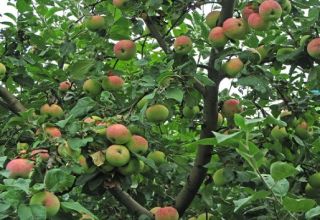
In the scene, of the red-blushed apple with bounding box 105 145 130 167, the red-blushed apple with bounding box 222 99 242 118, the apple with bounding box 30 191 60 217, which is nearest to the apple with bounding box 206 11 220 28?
the red-blushed apple with bounding box 222 99 242 118

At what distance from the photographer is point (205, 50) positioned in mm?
3197

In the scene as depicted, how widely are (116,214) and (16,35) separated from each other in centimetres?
111

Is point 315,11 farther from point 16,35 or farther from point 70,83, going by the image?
point 16,35

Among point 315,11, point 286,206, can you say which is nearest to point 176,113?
point 315,11

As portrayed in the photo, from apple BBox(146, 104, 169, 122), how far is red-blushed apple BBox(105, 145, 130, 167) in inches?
11.0

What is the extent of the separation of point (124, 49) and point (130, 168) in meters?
0.77

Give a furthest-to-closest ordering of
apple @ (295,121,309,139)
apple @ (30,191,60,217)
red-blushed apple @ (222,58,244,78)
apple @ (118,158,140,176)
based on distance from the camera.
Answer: apple @ (295,121,309,139) < red-blushed apple @ (222,58,244,78) < apple @ (118,158,140,176) < apple @ (30,191,60,217)

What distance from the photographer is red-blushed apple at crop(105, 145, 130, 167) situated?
2346 mm

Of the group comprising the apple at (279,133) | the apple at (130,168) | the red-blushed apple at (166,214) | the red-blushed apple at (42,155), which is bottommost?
the red-blushed apple at (166,214)

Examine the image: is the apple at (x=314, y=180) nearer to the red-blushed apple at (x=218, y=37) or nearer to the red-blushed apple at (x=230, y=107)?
the red-blushed apple at (x=230, y=107)

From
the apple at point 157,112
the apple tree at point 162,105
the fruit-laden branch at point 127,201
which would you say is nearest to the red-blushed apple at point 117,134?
the apple tree at point 162,105

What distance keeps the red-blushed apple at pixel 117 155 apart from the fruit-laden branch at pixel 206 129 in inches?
21.8

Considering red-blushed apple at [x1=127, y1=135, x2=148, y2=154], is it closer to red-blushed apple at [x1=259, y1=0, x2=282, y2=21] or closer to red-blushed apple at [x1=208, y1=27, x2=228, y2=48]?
red-blushed apple at [x1=208, y1=27, x2=228, y2=48]

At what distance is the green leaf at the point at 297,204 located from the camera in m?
1.61
